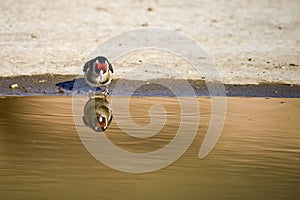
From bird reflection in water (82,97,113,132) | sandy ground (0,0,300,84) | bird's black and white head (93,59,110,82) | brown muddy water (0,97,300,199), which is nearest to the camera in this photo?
brown muddy water (0,97,300,199)

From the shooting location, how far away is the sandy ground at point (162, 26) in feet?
34.0

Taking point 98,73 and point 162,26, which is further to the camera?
point 162,26

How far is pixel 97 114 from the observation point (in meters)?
7.85

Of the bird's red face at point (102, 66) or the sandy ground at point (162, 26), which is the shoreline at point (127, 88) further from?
the bird's red face at point (102, 66)

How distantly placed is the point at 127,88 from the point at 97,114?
1.49 meters

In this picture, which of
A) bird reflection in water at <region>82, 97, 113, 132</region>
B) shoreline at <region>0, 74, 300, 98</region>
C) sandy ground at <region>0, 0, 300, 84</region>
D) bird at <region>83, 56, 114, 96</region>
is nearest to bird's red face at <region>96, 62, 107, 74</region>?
bird at <region>83, 56, 114, 96</region>

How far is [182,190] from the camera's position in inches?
214

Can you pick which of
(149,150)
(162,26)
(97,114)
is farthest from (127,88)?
(162,26)

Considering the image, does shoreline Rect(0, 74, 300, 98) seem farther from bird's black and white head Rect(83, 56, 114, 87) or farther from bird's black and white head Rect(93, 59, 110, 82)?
bird's black and white head Rect(93, 59, 110, 82)

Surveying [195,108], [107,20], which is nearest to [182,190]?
[195,108]

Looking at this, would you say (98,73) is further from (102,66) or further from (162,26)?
(162,26)

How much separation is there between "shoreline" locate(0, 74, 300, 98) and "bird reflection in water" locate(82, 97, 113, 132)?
0.47 metres

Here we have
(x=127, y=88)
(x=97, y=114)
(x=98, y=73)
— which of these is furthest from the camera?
(x=127, y=88)

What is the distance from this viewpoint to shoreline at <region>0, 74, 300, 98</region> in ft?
29.6
